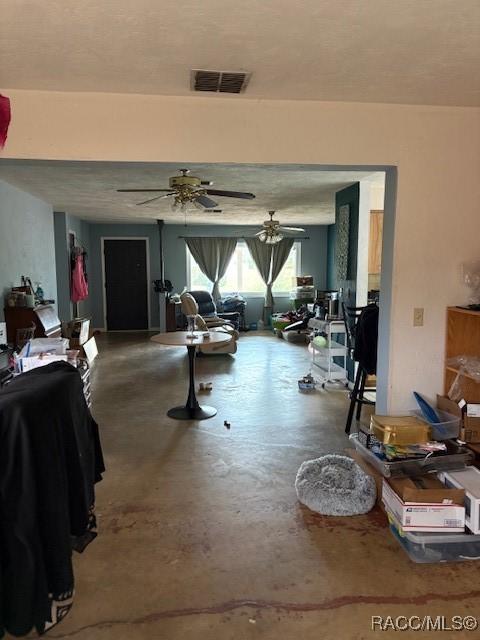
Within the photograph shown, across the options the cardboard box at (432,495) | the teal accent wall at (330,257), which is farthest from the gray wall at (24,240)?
the teal accent wall at (330,257)

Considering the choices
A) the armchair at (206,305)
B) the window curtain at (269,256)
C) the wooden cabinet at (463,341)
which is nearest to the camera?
the wooden cabinet at (463,341)

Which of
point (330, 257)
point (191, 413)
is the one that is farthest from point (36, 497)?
point (330, 257)

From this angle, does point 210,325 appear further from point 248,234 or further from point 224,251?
point 248,234

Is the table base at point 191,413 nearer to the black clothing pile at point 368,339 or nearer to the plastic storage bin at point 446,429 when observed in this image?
the black clothing pile at point 368,339

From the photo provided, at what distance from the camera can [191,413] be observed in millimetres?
3930

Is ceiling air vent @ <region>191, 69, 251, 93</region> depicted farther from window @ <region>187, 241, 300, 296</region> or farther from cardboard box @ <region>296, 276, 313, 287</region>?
window @ <region>187, 241, 300, 296</region>

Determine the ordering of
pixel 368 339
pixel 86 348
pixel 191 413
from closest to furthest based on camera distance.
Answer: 1. pixel 368 339
2. pixel 191 413
3. pixel 86 348

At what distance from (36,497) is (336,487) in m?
1.79

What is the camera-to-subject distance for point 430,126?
2.51m

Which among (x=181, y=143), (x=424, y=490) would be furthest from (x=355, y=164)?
(x=424, y=490)

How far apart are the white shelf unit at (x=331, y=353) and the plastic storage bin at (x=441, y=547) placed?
294 centimetres

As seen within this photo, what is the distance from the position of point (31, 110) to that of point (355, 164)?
1.78 m

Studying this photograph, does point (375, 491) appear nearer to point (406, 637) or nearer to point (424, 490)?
point (424, 490)

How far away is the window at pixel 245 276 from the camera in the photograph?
9.14 m
